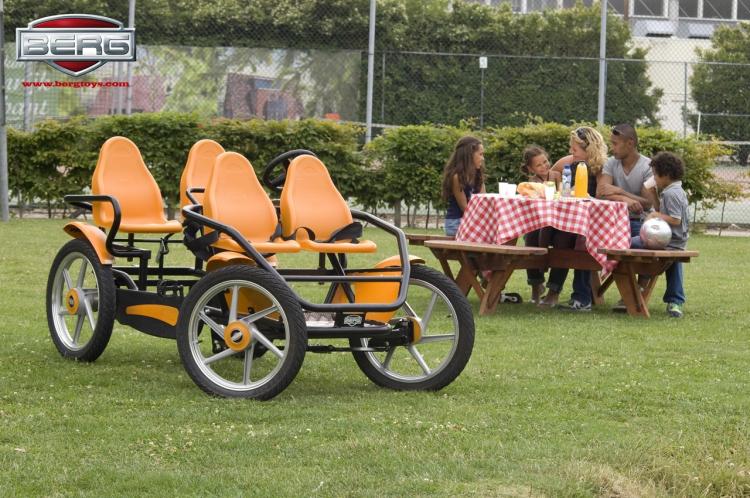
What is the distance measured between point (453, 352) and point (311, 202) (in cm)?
121

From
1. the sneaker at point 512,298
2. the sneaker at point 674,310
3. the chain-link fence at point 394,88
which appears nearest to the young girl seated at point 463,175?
the sneaker at point 512,298

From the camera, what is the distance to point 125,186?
8.43 meters

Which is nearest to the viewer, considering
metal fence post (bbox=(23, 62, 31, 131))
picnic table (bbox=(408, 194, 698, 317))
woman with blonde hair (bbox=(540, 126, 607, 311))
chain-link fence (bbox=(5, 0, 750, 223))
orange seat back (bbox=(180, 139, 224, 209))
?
orange seat back (bbox=(180, 139, 224, 209))

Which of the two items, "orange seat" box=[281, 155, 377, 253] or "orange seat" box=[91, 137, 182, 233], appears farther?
"orange seat" box=[91, 137, 182, 233]

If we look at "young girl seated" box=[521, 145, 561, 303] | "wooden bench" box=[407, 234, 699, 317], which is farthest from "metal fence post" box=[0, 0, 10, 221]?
"wooden bench" box=[407, 234, 699, 317]

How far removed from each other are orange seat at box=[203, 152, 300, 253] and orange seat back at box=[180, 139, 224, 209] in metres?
1.05

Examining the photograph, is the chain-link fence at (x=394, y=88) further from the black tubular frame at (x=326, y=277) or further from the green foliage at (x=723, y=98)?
the black tubular frame at (x=326, y=277)

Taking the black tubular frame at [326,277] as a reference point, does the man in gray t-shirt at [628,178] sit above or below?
above

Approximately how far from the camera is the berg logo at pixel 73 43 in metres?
21.3

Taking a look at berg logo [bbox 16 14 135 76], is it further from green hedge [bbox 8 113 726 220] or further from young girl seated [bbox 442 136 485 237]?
young girl seated [bbox 442 136 485 237]

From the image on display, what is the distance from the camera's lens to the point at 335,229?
24.9 ft

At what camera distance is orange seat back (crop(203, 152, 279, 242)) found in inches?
290

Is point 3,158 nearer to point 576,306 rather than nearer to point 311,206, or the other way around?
point 576,306

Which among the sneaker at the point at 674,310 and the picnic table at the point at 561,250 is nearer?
the picnic table at the point at 561,250
